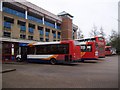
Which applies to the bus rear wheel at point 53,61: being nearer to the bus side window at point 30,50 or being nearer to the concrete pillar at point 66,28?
the bus side window at point 30,50

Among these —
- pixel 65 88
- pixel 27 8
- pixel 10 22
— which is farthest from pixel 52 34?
pixel 65 88

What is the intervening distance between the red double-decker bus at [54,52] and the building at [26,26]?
22.2 ft

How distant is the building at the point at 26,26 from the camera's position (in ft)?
108

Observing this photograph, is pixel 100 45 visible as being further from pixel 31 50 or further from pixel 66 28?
pixel 66 28

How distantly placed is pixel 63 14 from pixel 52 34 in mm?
11659

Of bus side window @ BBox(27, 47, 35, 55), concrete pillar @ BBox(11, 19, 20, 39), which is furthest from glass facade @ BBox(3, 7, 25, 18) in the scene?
bus side window @ BBox(27, 47, 35, 55)

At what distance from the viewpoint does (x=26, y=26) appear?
43.6 m

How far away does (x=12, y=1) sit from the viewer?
39156mm

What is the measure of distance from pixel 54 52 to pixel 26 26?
83.3 ft

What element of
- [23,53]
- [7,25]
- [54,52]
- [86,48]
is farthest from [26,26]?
[54,52]

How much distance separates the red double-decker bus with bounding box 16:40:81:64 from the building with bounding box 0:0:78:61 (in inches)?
267

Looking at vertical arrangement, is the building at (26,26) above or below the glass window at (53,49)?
above

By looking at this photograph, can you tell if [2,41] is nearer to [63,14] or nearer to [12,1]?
[12,1]

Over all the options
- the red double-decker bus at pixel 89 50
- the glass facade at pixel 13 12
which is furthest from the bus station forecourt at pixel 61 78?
the glass facade at pixel 13 12
